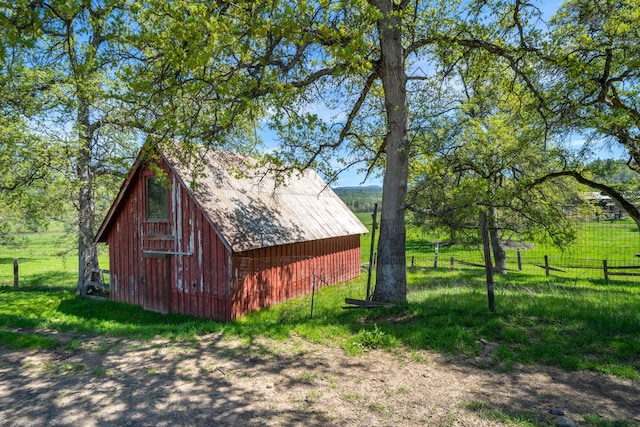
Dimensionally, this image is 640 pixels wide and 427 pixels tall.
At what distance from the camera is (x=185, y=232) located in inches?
474

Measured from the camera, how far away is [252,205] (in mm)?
13367

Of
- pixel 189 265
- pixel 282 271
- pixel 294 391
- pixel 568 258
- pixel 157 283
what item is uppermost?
pixel 189 265

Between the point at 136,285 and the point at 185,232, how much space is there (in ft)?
12.7

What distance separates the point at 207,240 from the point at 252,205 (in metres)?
2.49

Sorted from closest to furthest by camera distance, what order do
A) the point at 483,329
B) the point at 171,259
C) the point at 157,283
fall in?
the point at 483,329, the point at 171,259, the point at 157,283

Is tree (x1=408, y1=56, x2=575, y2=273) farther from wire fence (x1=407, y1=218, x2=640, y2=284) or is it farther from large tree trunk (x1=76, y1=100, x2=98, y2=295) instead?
large tree trunk (x1=76, y1=100, x2=98, y2=295)

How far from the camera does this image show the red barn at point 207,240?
11297 mm

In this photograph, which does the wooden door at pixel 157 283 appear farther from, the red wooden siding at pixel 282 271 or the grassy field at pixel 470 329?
the grassy field at pixel 470 329

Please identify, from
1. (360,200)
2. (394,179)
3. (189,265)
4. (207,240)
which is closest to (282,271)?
(207,240)

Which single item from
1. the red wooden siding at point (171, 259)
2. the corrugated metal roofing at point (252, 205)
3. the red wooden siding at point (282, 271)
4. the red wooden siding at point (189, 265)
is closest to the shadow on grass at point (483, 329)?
the red wooden siding at point (282, 271)

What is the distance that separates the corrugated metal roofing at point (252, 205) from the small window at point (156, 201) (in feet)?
4.61

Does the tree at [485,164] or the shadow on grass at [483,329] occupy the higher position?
the tree at [485,164]

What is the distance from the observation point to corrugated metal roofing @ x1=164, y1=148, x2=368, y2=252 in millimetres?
11312

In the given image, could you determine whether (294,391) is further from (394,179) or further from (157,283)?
(157,283)
